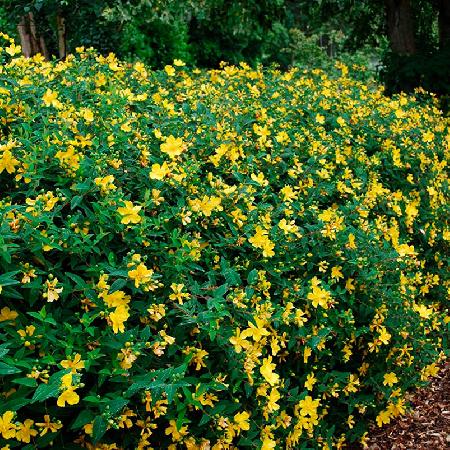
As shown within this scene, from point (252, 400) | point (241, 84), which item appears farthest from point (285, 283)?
point (241, 84)

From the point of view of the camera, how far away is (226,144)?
2.88m

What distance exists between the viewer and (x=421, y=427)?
316cm

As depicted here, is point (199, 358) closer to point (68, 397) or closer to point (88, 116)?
point (68, 397)

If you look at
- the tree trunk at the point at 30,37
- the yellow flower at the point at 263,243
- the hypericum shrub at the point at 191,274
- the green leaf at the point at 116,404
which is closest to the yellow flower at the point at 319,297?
the hypericum shrub at the point at 191,274

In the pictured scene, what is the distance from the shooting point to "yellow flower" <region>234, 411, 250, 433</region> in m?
1.97

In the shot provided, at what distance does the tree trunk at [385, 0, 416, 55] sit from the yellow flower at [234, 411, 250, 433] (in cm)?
671

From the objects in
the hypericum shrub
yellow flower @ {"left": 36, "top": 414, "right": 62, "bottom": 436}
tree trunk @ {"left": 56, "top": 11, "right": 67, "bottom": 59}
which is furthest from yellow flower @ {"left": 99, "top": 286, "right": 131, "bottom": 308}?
tree trunk @ {"left": 56, "top": 11, "right": 67, "bottom": 59}

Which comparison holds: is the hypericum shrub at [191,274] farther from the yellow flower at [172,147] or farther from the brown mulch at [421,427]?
the brown mulch at [421,427]

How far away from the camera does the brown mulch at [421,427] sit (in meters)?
3.03

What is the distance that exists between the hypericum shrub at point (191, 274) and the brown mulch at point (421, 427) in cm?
15

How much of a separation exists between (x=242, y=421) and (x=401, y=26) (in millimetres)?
6863

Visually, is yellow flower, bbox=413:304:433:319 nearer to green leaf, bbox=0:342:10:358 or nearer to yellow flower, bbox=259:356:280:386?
yellow flower, bbox=259:356:280:386

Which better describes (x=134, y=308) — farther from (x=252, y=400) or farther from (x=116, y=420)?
(x=252, y=400)

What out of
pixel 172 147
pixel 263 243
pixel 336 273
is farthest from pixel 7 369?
pixel 336 273
